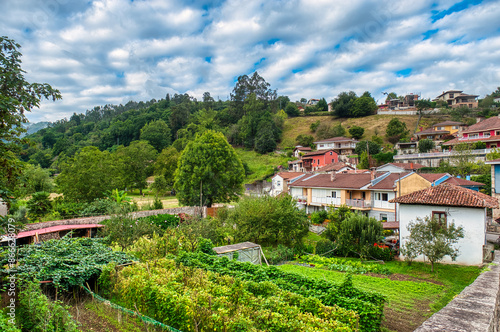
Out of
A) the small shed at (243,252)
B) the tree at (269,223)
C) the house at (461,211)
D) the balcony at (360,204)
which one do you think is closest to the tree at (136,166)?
the tree at (269,223)

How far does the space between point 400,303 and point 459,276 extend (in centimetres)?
633

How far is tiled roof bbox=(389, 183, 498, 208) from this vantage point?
15695 millimetres

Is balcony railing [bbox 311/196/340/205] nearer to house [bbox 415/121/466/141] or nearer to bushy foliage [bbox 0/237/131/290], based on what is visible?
bushy foliage [bbox 0/237/131/290]

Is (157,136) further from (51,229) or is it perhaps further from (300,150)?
(51,229)

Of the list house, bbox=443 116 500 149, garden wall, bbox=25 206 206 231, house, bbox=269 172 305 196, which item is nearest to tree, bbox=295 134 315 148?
house, bbox=269 172 305 196

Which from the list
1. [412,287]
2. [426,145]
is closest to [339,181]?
[412,287]

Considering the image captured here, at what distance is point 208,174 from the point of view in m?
34.5

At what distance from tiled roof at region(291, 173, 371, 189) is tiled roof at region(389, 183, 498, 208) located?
14.3 metres

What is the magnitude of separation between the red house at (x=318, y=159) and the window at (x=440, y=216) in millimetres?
42397

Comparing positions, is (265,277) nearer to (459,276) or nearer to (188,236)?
(188,236)

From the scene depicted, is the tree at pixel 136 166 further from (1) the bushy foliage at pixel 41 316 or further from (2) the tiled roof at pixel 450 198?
(1) the bushy foliage at pixel 41 316

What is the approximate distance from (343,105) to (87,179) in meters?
77.6

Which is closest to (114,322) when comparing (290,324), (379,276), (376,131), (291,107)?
(290,324)

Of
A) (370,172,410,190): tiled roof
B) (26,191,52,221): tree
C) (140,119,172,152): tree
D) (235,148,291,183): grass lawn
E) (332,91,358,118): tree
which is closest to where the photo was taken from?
(26,191,52,221): tree
